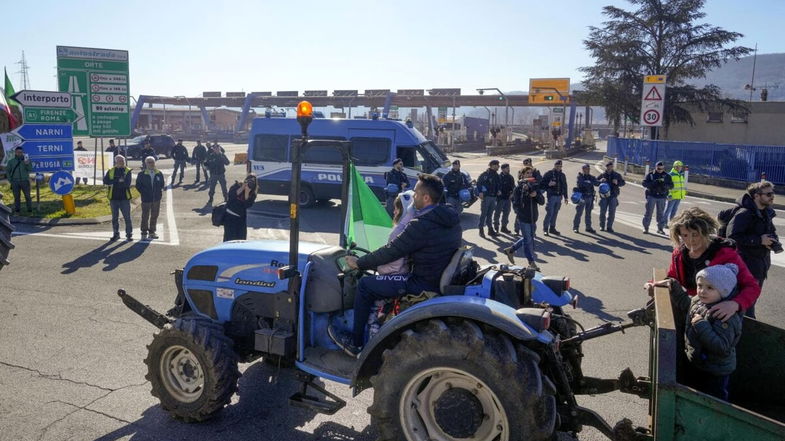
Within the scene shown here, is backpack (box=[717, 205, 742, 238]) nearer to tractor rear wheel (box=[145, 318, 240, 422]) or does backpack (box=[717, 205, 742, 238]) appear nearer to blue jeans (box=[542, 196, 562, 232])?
tractor rear wheel (box=[145, 318, 240, 422])

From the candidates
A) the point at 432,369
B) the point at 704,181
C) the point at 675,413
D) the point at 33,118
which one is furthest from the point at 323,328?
the point at 704,181

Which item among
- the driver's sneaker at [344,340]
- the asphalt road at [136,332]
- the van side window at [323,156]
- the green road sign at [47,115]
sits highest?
the green road sign at [47,115]

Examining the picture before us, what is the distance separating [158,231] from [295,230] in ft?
33.1

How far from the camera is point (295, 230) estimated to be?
443 cm

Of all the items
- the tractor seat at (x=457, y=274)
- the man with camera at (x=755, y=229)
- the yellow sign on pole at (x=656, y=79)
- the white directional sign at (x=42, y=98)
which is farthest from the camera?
the yellow sign on pole at (x=656, y=79)

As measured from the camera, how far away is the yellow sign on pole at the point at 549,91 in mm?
49125

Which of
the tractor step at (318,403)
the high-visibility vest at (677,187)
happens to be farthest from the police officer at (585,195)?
the tractor step at (318,403)

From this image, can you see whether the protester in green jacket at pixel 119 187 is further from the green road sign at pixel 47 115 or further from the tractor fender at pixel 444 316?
the tractor fender at pixel 444 316

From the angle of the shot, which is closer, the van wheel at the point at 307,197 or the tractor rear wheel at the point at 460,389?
the tractor rear wheel at the point at 460,389

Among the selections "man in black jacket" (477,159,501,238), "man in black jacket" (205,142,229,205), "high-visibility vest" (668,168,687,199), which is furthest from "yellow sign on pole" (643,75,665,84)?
"man in black jacket" (205,142,229,205)

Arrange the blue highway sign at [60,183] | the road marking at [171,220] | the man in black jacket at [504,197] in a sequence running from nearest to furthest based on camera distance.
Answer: the road marking at [171,220], the man in black jacket at [504,197], the blue highway sign at [60,183]

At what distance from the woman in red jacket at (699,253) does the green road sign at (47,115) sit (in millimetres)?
17009

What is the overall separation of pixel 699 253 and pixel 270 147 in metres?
14.6

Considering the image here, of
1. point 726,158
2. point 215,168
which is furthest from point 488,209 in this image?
point 726,158
